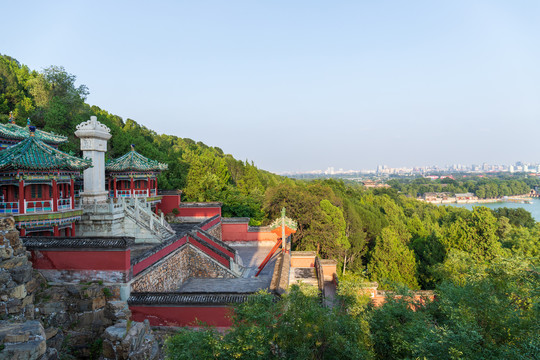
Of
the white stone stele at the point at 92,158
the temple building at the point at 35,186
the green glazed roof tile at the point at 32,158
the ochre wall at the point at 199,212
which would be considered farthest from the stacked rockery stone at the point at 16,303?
the ochre wall at the point at 199,212

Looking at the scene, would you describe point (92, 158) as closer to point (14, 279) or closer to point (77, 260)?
point (77, 260)

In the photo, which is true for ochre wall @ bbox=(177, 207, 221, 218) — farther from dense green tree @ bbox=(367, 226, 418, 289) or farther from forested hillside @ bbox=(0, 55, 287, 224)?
dense green tree @ bbox=(367, 226, 418, 289)

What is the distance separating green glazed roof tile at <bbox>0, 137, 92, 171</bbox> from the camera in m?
10.6

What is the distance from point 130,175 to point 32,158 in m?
6.97

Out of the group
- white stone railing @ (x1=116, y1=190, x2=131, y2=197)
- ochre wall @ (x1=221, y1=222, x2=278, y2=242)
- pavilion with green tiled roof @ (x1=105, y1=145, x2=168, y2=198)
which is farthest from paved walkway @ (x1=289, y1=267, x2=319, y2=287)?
white stone railing @ (x1=116, y1=190, x2=131, y2=197)

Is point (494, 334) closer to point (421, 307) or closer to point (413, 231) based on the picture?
point (421, 307)

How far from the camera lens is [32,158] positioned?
11203 millimetres

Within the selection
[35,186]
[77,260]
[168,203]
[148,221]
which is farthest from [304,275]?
[35,186]

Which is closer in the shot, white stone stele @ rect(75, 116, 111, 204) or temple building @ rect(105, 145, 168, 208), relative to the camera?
white stone stele @ rect(75, 116, 111, 204)

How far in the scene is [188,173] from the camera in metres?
28.8

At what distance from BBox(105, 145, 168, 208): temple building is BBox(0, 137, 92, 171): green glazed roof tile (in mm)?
5533

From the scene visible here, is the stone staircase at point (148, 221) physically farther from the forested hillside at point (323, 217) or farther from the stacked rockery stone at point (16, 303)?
the forested hillside at point (323, 217)

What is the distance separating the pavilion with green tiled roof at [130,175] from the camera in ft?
59.0

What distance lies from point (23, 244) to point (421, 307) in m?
10.2
